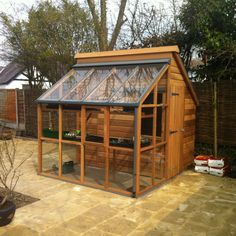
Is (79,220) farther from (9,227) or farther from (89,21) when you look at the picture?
(89,21)

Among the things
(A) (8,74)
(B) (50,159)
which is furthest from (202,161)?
(A) (8,74)

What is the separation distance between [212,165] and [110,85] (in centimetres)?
313

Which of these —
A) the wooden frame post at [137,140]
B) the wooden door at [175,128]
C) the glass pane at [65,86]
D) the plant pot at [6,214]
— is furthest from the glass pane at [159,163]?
the plant pot at [6,214]

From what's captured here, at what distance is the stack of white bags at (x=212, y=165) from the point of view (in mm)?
6684

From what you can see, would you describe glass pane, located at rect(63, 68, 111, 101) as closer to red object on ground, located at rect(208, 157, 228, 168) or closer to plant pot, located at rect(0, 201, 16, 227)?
plant pot, located at rect(0, 201, 16, 227)

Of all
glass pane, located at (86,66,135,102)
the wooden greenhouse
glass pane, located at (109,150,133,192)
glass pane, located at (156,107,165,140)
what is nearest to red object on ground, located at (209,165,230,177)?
the wooden greenhouse

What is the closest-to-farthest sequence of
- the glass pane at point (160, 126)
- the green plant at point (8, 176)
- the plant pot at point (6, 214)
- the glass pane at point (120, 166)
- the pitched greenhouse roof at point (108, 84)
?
the plant pot at point (6, 214), the green plant at point (8, 176), the pitched greenhouse roof at point (108, 84), the glass pane at point (160, 126), the glass pane at point (120, 166)

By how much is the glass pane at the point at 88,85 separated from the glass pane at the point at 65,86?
195 mm

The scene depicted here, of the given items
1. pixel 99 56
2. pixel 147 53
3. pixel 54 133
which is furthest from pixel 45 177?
pixel 147 53

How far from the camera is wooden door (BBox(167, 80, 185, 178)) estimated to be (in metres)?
6.11

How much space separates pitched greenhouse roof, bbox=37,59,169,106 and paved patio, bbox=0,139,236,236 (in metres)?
1.71

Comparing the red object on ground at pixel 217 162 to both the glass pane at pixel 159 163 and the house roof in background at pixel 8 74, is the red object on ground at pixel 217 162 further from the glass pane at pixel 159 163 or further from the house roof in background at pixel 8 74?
the house roof in background at pixel 8 74

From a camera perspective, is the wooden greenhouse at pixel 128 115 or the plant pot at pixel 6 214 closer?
the plant pot at pixel 6 214

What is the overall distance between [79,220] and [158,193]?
1.79 meters
